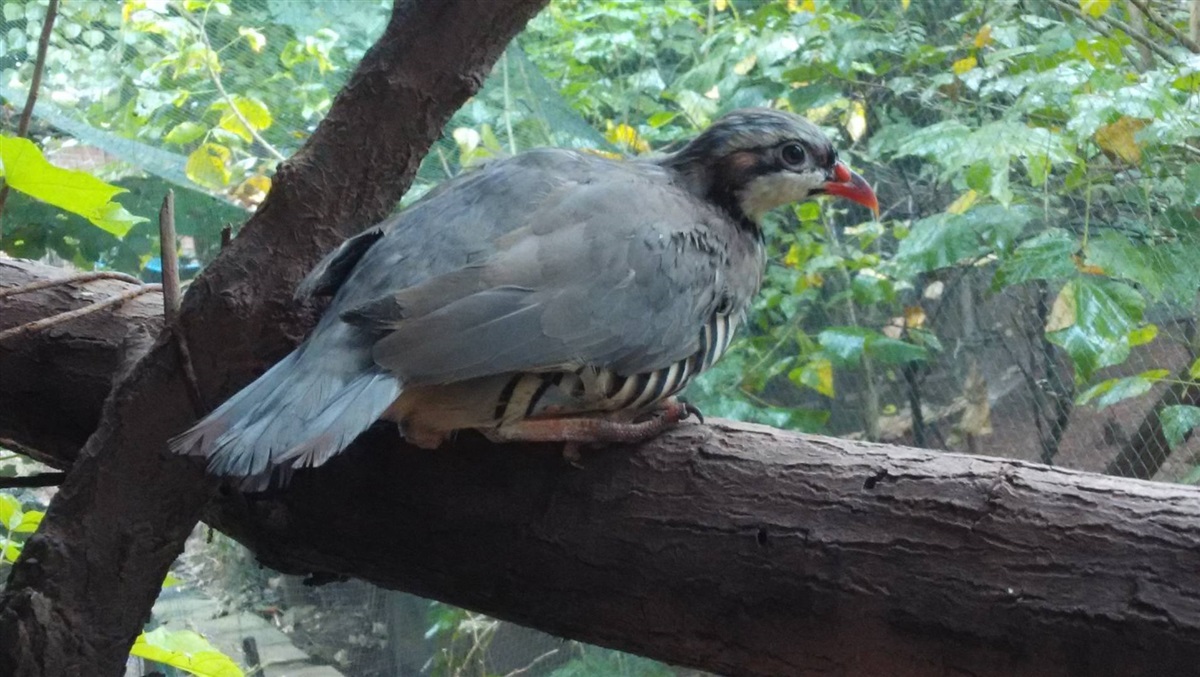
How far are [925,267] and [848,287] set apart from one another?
0.43 metres

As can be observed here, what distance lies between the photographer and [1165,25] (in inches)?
106

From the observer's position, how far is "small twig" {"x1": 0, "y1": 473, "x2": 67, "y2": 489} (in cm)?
167

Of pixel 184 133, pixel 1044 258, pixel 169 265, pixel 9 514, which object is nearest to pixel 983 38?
pixel 1044 258

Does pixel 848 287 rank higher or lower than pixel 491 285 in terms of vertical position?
lower

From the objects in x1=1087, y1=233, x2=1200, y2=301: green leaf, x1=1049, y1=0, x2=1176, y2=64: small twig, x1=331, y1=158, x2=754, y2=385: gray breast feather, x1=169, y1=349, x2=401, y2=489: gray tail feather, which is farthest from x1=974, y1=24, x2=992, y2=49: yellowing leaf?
x1=169, y1=349, x2=401, y2=489: gray tail feather

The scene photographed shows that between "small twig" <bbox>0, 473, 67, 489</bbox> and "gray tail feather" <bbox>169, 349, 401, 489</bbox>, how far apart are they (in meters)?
0.51

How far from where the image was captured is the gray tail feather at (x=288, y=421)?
124 centimetres

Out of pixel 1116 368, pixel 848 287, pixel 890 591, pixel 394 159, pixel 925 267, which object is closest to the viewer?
pixel 890 591

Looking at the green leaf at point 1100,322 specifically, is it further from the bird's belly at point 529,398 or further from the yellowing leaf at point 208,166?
the yellowing leaf at point 208,166

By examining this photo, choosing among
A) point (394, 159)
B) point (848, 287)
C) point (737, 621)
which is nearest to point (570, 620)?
point (737, 621)

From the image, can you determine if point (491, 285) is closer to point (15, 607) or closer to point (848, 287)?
point (15, 607)

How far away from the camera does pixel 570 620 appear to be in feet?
4.99

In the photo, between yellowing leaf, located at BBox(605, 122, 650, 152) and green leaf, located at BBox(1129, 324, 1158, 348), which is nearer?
green leaf, located at BBox(1129, 324, 1158, 348)

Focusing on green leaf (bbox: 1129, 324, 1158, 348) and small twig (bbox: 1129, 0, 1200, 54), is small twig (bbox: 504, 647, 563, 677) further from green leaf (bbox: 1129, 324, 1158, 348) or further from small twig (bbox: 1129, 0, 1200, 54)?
small twig (bbox: 1129, 0, 1200, 54)
